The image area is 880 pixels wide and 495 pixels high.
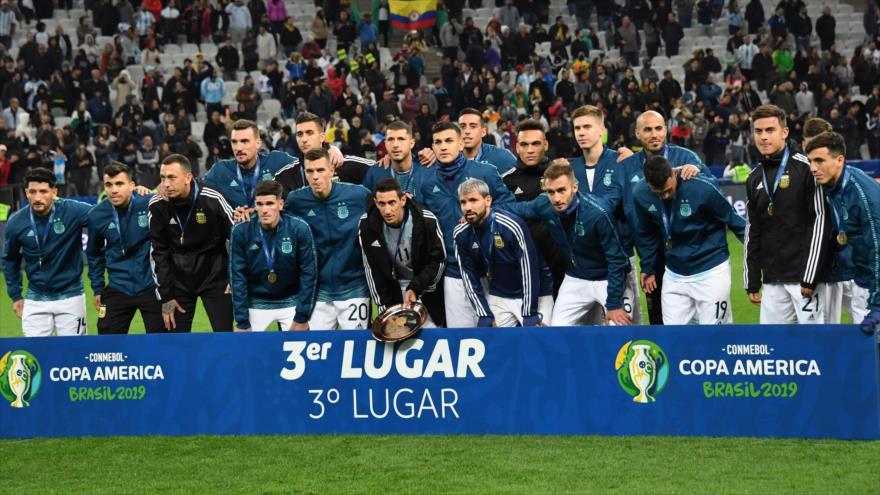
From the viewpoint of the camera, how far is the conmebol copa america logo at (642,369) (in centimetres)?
1056

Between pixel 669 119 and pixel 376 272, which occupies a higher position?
pixel 376 272

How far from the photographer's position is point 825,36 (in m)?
36.3

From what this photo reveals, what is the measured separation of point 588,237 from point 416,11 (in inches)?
1050

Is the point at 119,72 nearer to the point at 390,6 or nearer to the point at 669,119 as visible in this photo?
the point at 390,6

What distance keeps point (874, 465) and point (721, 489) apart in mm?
1207

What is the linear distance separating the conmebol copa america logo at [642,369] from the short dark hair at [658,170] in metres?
1.48

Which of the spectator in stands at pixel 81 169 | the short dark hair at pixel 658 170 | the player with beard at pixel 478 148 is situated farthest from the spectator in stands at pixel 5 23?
the short dark hair at pixel 658 170

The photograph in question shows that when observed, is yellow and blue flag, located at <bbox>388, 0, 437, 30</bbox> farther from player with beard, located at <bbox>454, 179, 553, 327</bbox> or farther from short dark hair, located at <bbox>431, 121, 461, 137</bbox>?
player with beard, located at <bbox>454, 179, 553, 327</bbox>

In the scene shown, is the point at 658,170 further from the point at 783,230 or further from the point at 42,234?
the point at 42,234

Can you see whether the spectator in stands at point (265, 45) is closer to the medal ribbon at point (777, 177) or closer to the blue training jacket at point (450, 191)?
the blue training jacket at point (450, 191)

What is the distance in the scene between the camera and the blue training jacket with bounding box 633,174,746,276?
11.5 m

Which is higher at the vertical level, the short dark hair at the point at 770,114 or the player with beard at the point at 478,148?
the short dark hair at the point at 770,114

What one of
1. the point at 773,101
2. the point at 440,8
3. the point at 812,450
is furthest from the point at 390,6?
the point at 812,450

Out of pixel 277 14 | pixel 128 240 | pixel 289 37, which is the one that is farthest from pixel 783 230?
pixel 277 14
